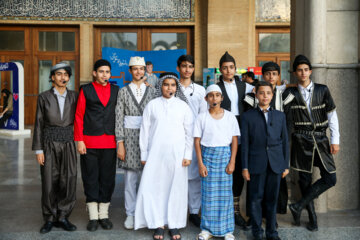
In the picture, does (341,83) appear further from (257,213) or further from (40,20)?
(40,20)

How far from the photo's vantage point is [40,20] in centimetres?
1362

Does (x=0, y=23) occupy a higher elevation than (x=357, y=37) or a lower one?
higher

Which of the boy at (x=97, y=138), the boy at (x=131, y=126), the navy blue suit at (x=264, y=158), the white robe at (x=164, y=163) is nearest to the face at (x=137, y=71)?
the boy at (x=131, y=126)

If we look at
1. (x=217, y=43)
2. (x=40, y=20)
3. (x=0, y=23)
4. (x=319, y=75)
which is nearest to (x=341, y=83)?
(x=319, y=75)

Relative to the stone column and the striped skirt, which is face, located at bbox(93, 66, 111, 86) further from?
the stone column

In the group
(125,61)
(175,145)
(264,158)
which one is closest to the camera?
(264,158)

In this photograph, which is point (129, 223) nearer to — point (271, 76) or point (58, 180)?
point (58, 180)

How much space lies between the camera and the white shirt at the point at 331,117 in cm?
389

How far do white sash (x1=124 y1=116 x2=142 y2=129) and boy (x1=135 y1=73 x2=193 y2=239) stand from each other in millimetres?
197

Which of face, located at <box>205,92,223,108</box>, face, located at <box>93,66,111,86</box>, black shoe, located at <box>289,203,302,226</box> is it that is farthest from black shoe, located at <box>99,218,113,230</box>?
black shoe, located at <box>289,203,302,226</box>

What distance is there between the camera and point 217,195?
359 centimetres

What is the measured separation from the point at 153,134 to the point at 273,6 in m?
11.6

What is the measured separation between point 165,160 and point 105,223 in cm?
93

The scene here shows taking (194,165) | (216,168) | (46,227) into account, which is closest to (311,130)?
(216,168)
